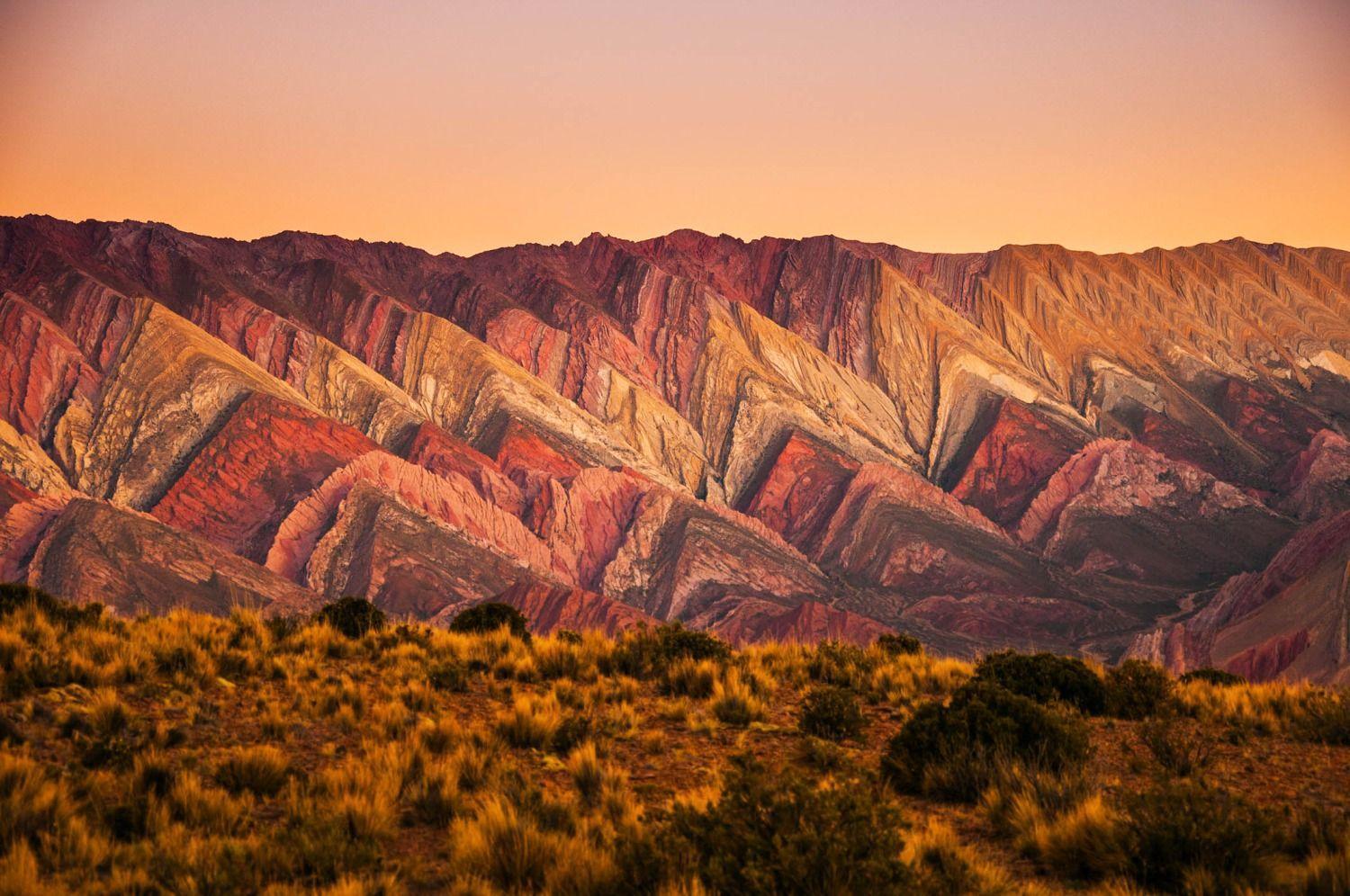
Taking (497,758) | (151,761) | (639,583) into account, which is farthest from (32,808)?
(639,583)

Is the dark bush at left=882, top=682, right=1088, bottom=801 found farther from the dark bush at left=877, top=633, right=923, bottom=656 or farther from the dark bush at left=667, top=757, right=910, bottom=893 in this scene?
the dark bush at left=877, top=633, right=923, bottom=656

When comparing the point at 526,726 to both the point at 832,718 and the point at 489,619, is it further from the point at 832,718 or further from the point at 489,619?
the point at 489,619

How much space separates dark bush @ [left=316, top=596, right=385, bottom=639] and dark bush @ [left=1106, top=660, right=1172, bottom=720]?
12979 millimetres

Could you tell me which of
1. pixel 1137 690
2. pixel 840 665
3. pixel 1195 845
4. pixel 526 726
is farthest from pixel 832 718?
pixel 1195 845

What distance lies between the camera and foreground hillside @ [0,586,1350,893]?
26.1ft

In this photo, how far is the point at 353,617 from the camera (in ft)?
63.5

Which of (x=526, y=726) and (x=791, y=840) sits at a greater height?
(x=791, y=840)

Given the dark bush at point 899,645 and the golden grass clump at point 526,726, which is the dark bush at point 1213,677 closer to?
the dark bush at point 899,645

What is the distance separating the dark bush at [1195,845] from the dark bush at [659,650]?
955 cm

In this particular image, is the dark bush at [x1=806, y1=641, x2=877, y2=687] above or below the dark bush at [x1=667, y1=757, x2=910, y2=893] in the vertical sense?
below

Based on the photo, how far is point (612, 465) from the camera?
184 meters

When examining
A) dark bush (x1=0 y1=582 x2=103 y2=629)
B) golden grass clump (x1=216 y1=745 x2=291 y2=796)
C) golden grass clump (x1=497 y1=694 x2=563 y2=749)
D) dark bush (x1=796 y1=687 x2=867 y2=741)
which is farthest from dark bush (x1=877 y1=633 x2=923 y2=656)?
dark bush (x1=0 y1=582 x2=103 y2=629)

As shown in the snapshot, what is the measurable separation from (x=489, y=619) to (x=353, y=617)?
15.2ft

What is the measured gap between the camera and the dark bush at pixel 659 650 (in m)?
17.1
